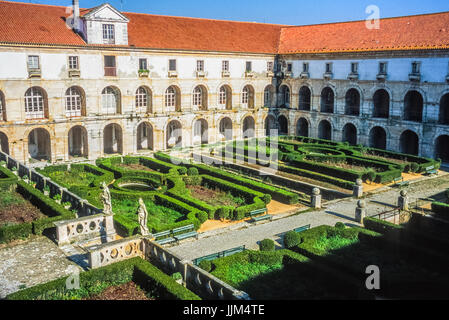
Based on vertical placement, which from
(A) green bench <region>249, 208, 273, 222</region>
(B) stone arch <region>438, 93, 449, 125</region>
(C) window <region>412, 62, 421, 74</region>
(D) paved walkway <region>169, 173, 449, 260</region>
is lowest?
(D) paved walkway <region>169, 173, 449, 260</region>

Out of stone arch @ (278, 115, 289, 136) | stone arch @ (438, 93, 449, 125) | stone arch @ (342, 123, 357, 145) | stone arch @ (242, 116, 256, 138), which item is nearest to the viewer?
stone arch @ (438, 93, 449, 125)

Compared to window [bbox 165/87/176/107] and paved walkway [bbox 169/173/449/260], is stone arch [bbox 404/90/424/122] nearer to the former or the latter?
paved walkway [bbox 169/173/449/260]

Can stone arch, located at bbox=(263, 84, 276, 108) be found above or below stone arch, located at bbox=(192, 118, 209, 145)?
above

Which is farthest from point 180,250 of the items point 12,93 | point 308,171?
point 12,93

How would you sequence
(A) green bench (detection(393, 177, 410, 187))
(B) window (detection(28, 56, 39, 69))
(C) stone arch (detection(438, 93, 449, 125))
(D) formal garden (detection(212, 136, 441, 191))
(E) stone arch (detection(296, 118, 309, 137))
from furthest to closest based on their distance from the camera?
(E) stone arch (detection(296, 118, 309, 137)) → (C) stone arch (detection(438, 93, 449, 125)) → (B) window (detection(28, 56, 39, 69)) → (D) formal garden (detection(212, 136, 441, 191)) → (A) green bench (detection(393, 177, 410, 187))

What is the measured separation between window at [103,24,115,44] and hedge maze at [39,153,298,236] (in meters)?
10.9

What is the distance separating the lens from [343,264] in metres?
18.0

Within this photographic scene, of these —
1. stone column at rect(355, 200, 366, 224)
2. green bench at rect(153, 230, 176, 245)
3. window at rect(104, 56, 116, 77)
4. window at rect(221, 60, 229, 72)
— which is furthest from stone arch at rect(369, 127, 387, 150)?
green bench at rect(153, 230, 176, 245)

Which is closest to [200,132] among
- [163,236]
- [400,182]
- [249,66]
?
[249,66]

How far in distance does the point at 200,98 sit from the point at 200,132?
3.97 m

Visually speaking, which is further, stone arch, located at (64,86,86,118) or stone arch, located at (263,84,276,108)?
stone arch, located at (263,84,276,108)

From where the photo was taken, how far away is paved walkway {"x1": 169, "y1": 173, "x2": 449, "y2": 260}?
2216cm

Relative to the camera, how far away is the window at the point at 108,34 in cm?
4088
